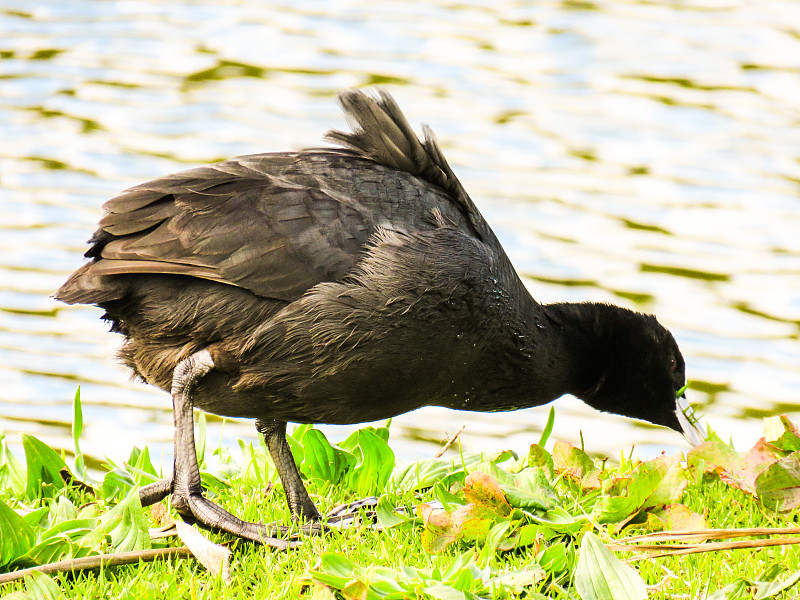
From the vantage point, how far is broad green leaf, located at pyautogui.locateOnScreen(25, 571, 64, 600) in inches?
134

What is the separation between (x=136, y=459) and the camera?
500cm

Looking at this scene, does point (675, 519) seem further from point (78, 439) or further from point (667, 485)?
point (78, 439)

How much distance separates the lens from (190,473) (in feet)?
13.8

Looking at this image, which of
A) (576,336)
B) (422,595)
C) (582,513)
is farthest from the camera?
(576,336)

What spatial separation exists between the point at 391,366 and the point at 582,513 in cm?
85

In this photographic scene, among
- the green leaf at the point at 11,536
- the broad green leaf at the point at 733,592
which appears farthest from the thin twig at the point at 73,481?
the broad green leaf at the point at 733,592

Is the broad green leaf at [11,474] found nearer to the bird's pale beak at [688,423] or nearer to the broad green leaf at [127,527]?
the broad green leaf at [127,527]

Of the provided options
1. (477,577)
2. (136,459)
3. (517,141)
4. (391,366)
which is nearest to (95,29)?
(517,141)

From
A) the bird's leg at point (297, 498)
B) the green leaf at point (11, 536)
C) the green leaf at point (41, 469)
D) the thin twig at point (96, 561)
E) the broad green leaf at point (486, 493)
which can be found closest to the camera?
the thin twig at point (96, 561)

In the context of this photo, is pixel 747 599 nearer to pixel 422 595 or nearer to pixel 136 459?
pixel 422 595

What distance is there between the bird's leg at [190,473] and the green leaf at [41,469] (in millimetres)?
570

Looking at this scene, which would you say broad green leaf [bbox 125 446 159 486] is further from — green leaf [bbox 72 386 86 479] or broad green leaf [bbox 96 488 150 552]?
broad green leaf [bbox 96 488 150 552]

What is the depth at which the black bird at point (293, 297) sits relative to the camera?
4078 millimetres

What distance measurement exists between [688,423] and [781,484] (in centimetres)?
120
